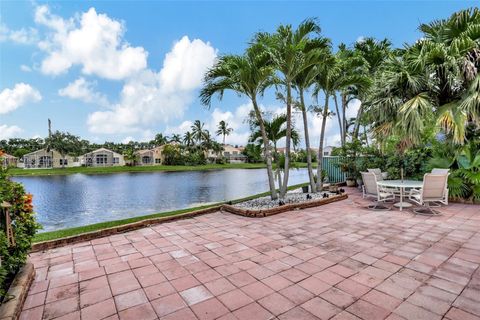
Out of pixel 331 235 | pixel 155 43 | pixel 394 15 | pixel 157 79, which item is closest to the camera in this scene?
pixel 331 235

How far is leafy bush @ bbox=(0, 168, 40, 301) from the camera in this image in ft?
7.97

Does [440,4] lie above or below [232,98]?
above

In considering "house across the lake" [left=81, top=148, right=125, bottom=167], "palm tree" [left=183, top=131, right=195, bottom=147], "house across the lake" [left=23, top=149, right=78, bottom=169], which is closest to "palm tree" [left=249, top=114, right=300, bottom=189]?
"palm tree" [left=183, top=131, right=195, bottom=147]

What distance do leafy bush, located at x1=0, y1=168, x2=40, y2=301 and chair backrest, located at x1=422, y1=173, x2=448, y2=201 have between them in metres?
6.75

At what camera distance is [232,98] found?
6.89m

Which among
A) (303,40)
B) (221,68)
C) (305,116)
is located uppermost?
(303,40)

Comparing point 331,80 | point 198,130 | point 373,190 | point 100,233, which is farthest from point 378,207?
point 198,130

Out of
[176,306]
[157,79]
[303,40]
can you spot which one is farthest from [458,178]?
[157,79]

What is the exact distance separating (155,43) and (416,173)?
12.8m

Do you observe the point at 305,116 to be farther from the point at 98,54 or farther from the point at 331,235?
the point at 98,54

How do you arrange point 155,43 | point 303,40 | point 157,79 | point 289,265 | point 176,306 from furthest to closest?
point 157,79 < point 155,43 < point 303,40 < point 289,265 < point 176,306

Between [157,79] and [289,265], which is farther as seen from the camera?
[157,79]

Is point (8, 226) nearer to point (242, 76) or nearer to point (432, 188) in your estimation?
point (242, 76)

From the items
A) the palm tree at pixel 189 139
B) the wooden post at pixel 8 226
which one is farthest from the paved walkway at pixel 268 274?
the palm tree at pixel 189 139
